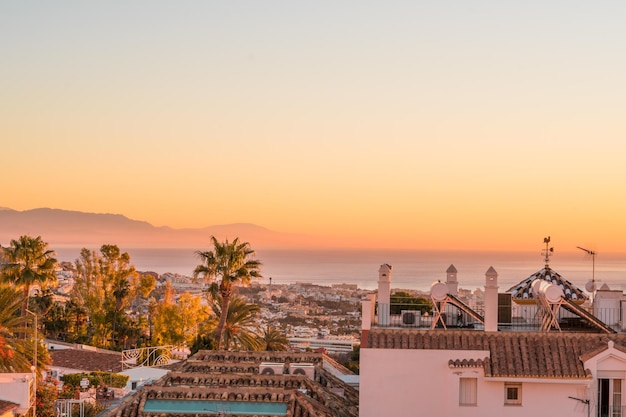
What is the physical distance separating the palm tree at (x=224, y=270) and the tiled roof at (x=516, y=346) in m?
22.3

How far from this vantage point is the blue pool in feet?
71.2

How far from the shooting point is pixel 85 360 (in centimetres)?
5231

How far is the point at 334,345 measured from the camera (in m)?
79.6

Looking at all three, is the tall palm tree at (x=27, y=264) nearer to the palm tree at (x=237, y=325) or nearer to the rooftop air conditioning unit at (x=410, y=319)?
the palm tree at (x=237, y=325)

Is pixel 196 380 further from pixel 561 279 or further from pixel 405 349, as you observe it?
pixel 561 279

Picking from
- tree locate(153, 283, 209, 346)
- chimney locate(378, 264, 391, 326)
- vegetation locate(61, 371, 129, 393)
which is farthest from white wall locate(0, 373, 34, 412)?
tree locate(153, 283, 209, 346)

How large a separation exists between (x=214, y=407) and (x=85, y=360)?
107ft

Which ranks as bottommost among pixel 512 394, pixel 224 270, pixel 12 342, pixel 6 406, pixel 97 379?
pixel 97 379

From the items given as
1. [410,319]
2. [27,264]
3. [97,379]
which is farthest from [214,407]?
[27,264]

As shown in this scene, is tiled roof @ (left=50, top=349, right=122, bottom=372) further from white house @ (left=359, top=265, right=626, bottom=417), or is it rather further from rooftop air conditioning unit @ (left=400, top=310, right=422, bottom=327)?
white house @ (left=359, top=265, right=626, bottom=417)

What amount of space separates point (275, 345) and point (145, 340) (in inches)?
886

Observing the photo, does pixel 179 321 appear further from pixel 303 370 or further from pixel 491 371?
pixel 491 371

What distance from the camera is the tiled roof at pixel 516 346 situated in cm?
2180

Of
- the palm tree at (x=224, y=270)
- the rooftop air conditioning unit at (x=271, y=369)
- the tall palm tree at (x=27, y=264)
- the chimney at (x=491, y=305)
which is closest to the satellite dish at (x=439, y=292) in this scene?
the chimney at (x=491, y=305)
